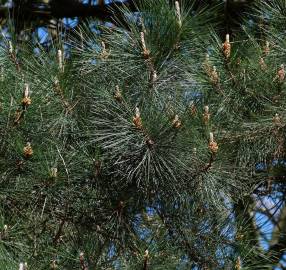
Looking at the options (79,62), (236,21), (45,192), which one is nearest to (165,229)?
(45,192)

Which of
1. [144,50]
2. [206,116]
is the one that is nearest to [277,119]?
[206,116]

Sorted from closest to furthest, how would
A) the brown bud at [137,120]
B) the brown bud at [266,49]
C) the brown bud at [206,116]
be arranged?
the brown bud at [137,120], the brown bud at [206,116], the brown bud at [266,49]

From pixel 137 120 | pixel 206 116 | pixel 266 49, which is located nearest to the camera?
pixel 137 120

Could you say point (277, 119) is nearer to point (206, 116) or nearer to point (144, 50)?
point (206, 116)

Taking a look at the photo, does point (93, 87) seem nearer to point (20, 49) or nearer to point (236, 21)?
point (20, 49)

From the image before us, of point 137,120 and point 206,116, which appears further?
point 206,116

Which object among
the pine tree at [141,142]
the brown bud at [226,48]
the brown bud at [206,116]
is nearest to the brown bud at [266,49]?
the pine tree at [141,142]

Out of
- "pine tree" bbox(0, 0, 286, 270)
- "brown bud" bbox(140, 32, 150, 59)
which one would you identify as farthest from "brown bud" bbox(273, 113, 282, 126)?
"brown bud" bbox(140, 32, 150, 59)

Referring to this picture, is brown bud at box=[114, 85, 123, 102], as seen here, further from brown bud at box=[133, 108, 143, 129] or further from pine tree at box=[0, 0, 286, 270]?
brown bud at box=[133, 108, 143, 129]

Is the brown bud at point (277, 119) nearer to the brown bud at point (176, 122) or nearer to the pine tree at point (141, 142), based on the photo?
the pine tree at point (141, 142)
